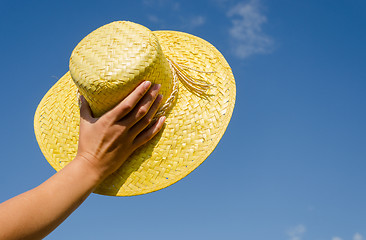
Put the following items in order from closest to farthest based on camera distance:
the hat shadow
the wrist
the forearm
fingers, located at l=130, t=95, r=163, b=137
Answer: the forearm < the wrist < fingers, located at l=130, t=95, r=163, b=137 < the hat shadow

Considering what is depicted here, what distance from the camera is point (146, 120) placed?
1.75 m

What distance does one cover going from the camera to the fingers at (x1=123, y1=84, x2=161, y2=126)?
166 centimetres

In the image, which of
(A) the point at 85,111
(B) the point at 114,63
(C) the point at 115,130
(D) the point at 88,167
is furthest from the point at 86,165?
(B) the point at 114,63

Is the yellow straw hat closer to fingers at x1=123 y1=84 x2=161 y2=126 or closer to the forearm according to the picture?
fingers at x1=123 y1=84 x2=161 y2=126

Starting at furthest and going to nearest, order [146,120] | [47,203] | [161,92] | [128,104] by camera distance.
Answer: [161,92], [146,120], [128,104], [47,203]

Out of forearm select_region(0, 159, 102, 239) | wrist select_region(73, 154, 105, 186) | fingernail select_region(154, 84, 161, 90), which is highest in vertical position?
fingernail select_region(154, 84, 161, 90)

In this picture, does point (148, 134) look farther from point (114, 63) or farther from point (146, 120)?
point (114, 63)

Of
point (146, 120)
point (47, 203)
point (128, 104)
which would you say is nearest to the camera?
point (47, 203)

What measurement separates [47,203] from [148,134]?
1.98ft

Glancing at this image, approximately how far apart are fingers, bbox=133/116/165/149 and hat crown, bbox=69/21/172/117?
0.22 metres

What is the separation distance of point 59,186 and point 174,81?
831 millimetres

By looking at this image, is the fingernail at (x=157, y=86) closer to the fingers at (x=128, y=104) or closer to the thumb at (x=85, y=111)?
the fingers at (x=128, y=104)

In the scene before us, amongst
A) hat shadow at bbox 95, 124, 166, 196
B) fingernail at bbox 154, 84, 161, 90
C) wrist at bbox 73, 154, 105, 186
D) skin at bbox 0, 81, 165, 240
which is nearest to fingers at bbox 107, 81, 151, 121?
skin at bbox 0, 81, 165, 240

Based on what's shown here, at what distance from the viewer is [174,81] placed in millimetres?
1970
